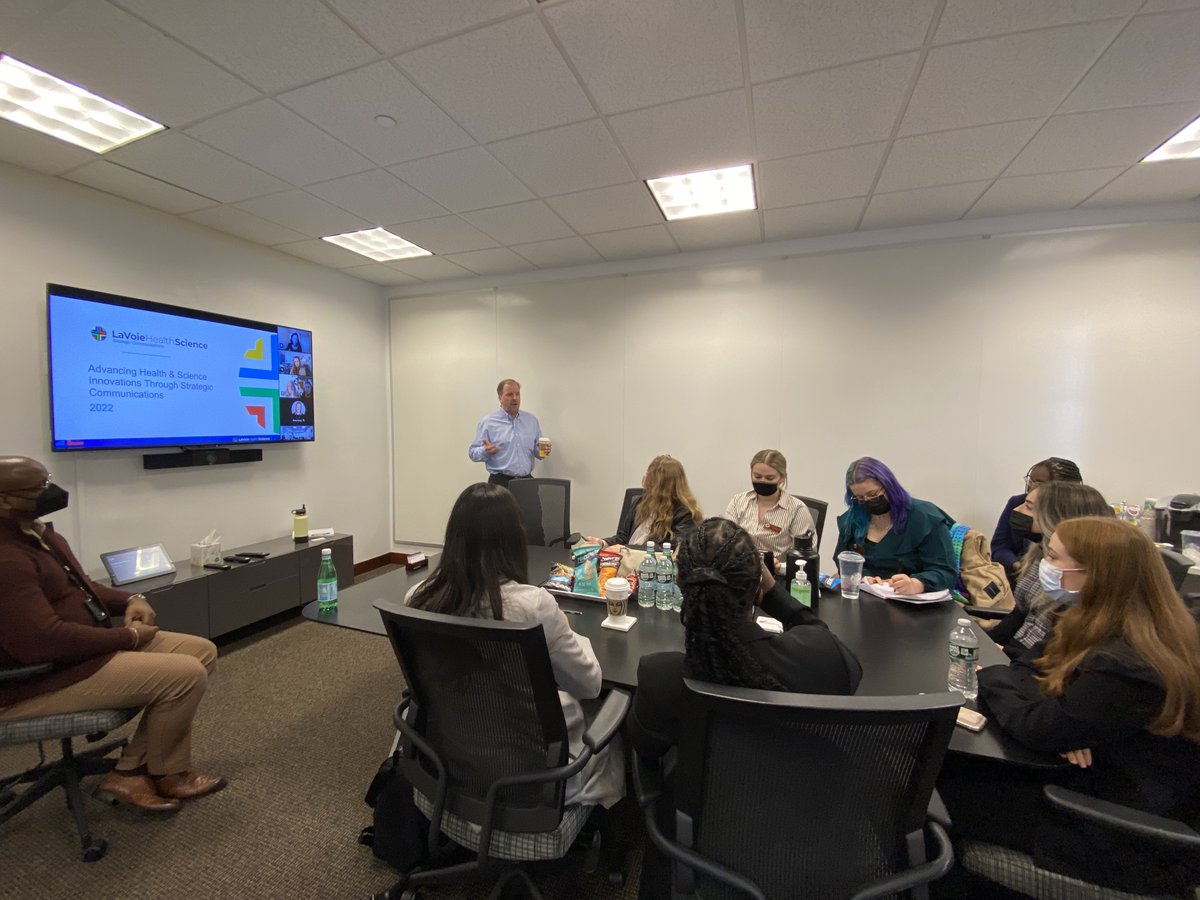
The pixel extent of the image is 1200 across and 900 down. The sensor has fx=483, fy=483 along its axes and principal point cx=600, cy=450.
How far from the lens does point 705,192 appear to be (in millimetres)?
2984

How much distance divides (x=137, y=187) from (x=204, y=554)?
227 centimetres

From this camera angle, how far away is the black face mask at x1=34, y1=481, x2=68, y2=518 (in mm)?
1670

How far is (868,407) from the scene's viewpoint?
3582 mm

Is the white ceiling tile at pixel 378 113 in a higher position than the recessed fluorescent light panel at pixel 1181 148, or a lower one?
higher

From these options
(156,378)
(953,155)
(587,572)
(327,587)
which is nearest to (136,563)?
(156,378)

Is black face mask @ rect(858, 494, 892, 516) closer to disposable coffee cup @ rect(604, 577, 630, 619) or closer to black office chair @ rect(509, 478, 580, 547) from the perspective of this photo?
disposable coffee cup @ rect(604, 577, 630, 619)

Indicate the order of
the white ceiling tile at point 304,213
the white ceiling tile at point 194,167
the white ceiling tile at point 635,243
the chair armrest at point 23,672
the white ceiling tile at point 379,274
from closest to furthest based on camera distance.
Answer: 1. the chair armrest at point 23,672
2. the white ceiling tile at point 194,167
3. the white ceiling tile at point 304,213
4. the white ceiling tile at point 635,243
5. the white ceiling tile at point 379,274

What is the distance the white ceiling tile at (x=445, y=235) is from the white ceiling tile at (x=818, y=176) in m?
1.97

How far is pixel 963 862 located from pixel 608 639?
Result: 39.1 inches

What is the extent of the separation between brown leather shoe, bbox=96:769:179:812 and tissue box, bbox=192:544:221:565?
159 cm

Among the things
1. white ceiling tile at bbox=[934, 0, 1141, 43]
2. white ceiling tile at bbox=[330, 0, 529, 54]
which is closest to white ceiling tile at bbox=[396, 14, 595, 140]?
white ceiling tile at bbox=[330, 0, 529, 54]

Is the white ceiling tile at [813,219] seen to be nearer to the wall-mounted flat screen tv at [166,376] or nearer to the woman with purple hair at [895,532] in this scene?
the woman with purple hair at [895,532]

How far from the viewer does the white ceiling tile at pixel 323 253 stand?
3.78 m

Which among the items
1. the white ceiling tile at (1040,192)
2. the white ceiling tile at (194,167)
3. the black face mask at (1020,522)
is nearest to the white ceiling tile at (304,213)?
the white ceiling tile at (194,167)
